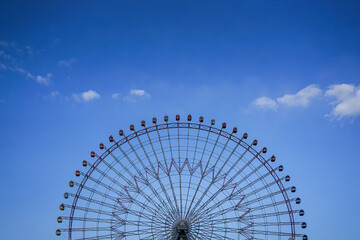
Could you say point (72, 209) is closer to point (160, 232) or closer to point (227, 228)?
point (160, 232)

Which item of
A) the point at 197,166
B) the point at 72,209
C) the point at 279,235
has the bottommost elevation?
the point at 279,235

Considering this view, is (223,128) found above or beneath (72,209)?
above

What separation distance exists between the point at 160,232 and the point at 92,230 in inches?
231

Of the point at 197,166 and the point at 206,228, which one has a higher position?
the point at 197,166

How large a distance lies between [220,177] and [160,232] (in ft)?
23.2

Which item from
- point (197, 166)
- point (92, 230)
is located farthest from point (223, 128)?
point (92, 230)

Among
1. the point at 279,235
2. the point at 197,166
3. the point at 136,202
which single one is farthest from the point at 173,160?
the point at 279,235

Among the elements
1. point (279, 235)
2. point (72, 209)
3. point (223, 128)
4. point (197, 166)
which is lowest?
Answer: point (279, 235)

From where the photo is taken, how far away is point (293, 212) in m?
40.7

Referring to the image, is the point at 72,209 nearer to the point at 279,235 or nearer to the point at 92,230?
the point at 92,230

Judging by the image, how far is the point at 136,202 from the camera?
41938 mm

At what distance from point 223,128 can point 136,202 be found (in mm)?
10115

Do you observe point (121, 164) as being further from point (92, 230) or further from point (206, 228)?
point (206, 228)

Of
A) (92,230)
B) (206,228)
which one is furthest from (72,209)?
(206,228)
